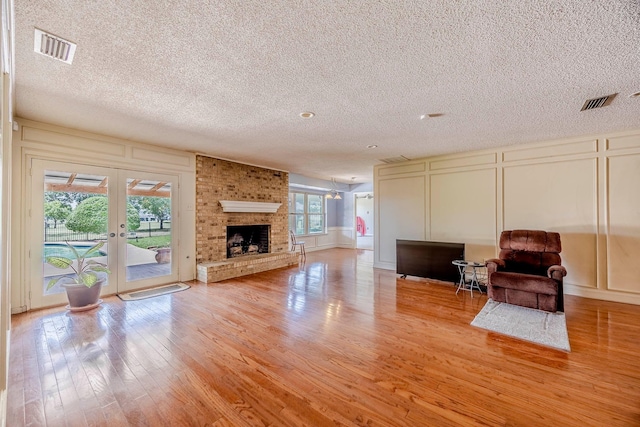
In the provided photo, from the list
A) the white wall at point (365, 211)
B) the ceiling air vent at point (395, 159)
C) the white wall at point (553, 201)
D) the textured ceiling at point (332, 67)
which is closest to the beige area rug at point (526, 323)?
the white wall at point (553, 201)

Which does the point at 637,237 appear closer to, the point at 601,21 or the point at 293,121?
the point at 601,21

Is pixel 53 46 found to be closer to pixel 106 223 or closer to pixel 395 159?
pixel 106 223

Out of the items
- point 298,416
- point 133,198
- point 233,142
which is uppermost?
point 233,142

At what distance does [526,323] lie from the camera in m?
3.12

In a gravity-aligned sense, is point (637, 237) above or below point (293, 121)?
below

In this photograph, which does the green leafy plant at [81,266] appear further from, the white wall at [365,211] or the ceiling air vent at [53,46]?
the white wall at [365,211]

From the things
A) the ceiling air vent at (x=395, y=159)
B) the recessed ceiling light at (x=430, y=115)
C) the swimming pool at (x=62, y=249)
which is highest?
the recessed ceiling light at (x=430, y=115)

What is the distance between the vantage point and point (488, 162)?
501 centimetres

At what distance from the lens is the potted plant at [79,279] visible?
11.6ft

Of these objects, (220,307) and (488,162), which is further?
(488,162)

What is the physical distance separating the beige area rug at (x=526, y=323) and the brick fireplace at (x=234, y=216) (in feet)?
14.2

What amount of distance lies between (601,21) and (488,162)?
356 centimetres

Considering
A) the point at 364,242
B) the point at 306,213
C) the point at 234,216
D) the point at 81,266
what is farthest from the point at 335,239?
the point at 81,266

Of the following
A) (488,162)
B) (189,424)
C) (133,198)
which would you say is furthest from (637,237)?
(133,198)
